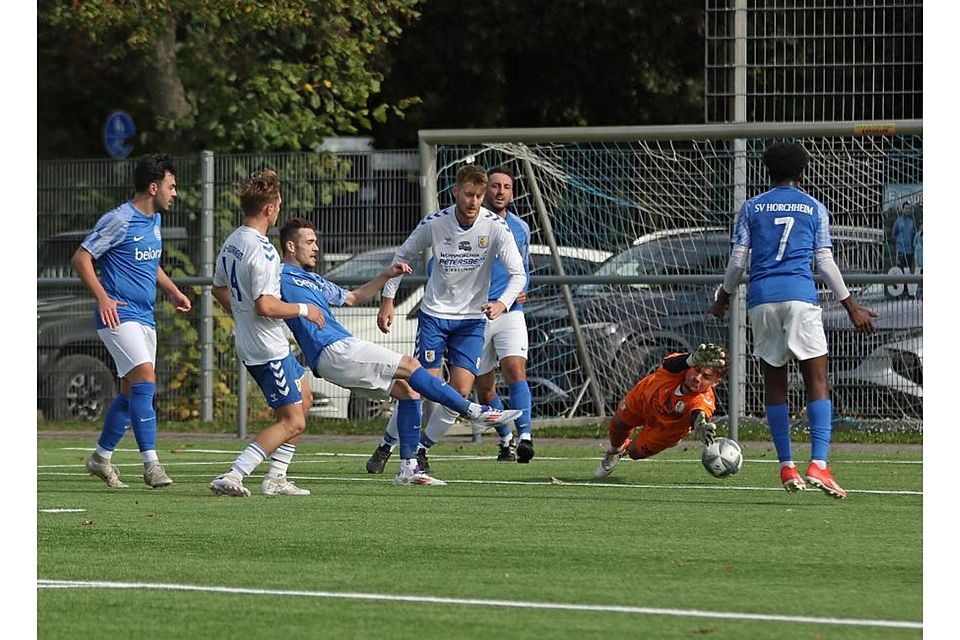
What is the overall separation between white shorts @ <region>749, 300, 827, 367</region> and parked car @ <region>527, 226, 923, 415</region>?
16.7ft

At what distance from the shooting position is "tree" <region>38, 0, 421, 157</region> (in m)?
19.8

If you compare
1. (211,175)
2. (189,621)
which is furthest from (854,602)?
(211,175)

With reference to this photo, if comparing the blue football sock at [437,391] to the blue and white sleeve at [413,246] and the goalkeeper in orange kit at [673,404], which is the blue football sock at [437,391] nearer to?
the goalkeeper in orange kit at [673,404]

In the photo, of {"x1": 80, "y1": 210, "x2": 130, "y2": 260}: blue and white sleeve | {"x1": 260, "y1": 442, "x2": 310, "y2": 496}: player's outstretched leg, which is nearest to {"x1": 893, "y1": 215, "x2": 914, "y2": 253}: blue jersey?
{"x1": 260, "y1": 442, "x2": 310, "y2": 496}: player's outstretched leg

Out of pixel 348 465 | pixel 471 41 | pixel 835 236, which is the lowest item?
pixel 348 465

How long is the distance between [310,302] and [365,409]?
21.9ft

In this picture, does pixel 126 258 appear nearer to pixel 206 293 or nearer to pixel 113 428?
pixel 113 428

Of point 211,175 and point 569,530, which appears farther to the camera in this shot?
point 211,175

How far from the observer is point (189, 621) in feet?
21.0

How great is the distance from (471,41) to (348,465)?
14.1 meters

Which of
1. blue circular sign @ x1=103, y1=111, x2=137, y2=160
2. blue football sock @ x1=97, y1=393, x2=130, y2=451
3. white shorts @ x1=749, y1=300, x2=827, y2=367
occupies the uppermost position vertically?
blue circular sign @ x1=103, y1=111, x2=137, y2=160

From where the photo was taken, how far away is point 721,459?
11.0 metres

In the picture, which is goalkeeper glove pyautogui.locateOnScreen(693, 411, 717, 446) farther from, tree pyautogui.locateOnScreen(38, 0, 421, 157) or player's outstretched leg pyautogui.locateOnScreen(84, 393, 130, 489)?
tree pyautogui.locateOnScreen(38, 0, 421, 157)

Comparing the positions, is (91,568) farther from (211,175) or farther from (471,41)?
(471,41)
